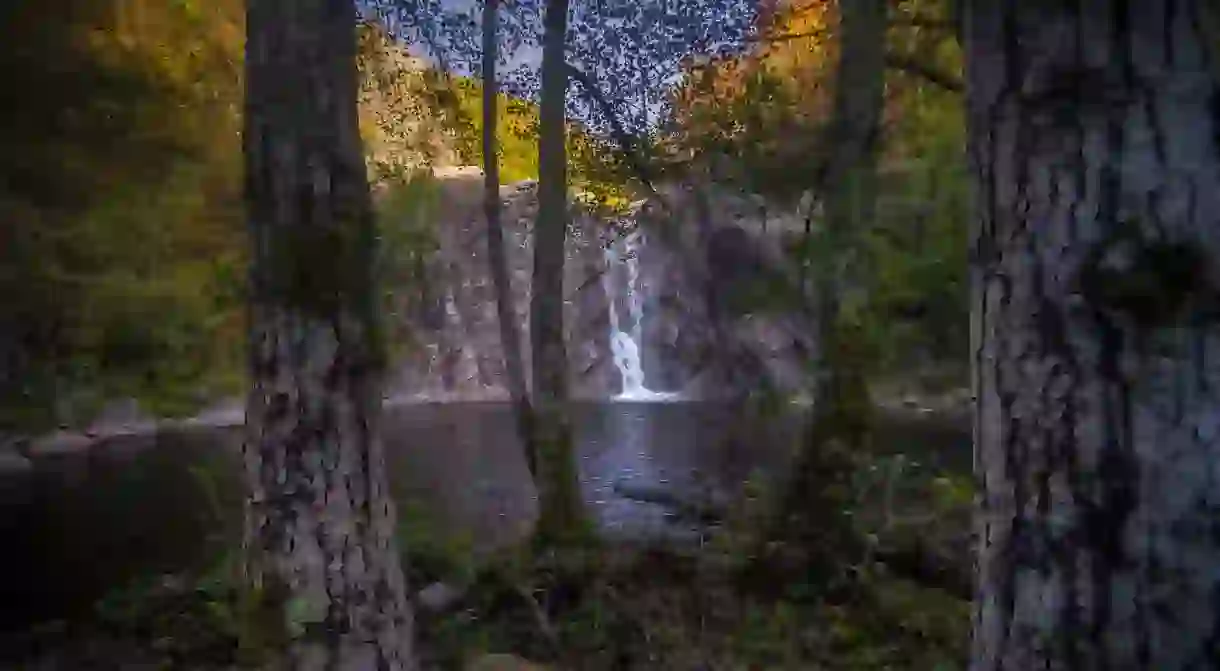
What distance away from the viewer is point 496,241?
8.29 m

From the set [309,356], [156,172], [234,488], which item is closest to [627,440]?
[234,488]

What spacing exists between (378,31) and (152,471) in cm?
1071

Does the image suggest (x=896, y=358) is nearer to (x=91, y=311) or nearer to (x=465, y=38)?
(x=465, y=38)

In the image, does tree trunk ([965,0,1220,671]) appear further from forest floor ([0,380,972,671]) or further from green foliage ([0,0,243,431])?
green foliage ([0,0,243,431])

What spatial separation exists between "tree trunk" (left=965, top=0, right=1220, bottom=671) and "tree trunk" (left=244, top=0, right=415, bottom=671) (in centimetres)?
221

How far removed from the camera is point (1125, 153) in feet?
4.34

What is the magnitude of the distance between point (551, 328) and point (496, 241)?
4.16ft

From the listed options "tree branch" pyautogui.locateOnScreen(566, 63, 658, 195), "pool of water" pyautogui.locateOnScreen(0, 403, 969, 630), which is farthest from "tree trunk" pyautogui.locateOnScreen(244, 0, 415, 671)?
"tree branch" pyautogui.locateOnScreen(566, 63, 658, 195)

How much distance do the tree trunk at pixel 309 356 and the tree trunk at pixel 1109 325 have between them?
2.21m

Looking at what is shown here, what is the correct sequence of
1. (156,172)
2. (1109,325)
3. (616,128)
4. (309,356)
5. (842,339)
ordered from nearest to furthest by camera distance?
(1109,325), (309,356), (842,339), (616,128), (156,172)

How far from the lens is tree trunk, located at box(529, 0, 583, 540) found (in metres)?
7.30

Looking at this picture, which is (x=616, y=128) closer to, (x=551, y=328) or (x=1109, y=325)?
(x=551, y=328)

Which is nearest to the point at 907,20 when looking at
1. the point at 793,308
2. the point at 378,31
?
the point at 793,308

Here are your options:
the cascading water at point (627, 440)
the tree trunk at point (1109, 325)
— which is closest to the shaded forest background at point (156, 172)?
the cascading water at point (627, 440)
